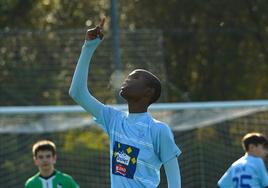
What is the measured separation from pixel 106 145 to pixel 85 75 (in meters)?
6.99

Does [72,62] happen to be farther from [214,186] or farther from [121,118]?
[121,118]

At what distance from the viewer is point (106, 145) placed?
39.7 feet

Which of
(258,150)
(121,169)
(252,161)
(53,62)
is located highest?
(53,62)

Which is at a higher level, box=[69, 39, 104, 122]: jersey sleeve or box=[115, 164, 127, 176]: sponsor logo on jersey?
box=[69, 39, 104, 122]: jersey sleeve

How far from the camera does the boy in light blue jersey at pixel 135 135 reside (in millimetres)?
5074

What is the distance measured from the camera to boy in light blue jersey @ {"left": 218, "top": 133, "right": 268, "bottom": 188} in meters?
9.33

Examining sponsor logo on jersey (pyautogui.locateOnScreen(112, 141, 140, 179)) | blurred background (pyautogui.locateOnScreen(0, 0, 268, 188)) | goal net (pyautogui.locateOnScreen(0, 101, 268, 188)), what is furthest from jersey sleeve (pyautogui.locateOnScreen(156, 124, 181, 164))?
goal net (pyautogui.locateOnScreen(0, 101, 268, 188))

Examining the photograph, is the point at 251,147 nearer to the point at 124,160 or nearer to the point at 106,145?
the point at 106,145

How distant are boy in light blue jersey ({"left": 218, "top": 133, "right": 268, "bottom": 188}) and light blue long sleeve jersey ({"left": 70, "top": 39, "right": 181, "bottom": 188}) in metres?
4.32

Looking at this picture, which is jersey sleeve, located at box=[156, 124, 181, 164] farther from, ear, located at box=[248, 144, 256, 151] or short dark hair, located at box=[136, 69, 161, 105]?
ear, located at box=[248, 144, 256, 151]

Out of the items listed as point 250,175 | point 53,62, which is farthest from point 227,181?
point 53,62

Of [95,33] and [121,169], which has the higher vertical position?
[95,33]

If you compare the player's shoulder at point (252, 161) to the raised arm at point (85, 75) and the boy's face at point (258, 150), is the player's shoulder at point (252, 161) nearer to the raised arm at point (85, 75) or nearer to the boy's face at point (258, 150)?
the boy's face at point (258, 150)

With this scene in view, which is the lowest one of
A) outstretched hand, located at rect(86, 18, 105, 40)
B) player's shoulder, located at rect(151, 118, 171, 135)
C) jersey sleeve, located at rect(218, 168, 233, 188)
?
jersey sleeve, located at rect(218, 168, 233, 188)
